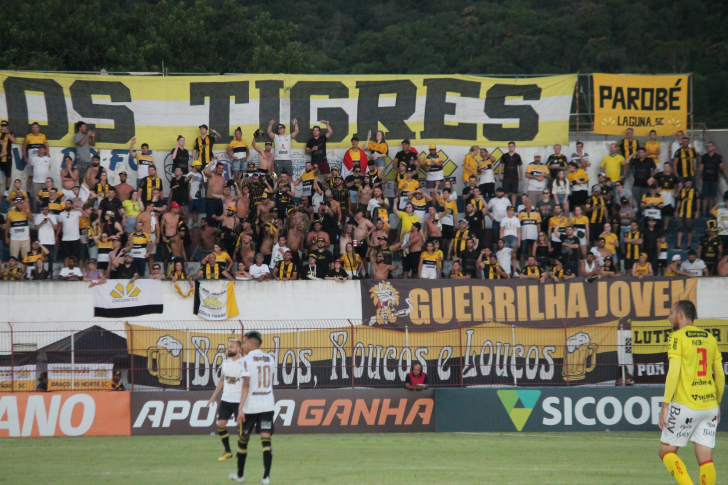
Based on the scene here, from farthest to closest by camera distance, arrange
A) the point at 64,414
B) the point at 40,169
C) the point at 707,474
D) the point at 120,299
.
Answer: the point at 40,169
the point at 120,299
the point at 64,414
the point at 707,474

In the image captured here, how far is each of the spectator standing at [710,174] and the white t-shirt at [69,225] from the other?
17.7 metres

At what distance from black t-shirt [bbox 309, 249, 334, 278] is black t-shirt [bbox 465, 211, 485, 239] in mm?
4008

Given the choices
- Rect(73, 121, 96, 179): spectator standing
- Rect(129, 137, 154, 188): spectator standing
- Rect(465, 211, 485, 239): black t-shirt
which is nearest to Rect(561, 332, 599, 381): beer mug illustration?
Rect(465, 211, 485, 239): black t-shirt

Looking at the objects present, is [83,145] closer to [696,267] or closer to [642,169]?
[642,169]

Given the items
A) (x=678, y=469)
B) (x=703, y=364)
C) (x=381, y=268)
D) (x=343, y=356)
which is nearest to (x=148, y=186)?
(x=381, y=268)

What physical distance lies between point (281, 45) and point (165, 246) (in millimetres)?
28390

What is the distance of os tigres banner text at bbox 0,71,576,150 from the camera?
2370cm

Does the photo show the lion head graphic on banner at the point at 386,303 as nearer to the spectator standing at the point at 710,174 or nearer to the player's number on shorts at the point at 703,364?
the spectator standing at the point at 710,174

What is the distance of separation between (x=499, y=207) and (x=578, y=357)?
5637 mm

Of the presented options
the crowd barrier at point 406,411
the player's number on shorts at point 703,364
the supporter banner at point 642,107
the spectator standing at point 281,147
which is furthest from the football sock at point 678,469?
the supporter banner at point 642,107

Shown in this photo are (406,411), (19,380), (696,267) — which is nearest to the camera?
(19,380)

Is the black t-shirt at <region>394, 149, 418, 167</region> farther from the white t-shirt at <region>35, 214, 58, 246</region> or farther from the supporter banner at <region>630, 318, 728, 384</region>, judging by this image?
the white t-shirt at <region>35, 214, 58, 246</region>

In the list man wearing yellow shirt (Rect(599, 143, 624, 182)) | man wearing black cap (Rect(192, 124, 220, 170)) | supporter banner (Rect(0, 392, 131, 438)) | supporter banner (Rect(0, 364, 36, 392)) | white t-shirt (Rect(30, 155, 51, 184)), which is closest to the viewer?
supporter banner (Rect(0, 392, 131, 438))

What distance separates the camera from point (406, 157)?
23.3m
